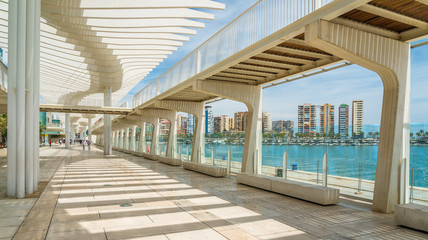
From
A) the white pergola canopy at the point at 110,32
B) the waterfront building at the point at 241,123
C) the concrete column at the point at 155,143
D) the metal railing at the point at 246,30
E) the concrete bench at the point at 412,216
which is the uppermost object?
the white pergola canopy at the point at 110,32

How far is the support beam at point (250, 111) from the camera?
15164 mm

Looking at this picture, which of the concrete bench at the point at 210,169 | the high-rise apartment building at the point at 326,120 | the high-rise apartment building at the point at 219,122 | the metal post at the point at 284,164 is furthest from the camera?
the high-rise apartment building at the point at 219,122

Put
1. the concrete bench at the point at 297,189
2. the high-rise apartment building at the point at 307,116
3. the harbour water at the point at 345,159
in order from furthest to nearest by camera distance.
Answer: the high-rise apartment building at the point at 307,116, the concrete bench at the point at 297,189, the harbour water at the point at 345,159

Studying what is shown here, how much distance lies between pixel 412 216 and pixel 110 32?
14.7 meters

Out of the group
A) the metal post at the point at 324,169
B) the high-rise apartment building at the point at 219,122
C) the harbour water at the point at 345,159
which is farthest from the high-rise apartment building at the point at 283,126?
the high-rise apartment building at the point at 219,122

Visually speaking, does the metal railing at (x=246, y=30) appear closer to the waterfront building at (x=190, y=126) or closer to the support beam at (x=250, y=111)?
the support beam at (x=250, y=111)

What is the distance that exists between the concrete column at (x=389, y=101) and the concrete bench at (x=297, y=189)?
111cm

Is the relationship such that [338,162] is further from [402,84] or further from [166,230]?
[166,230]

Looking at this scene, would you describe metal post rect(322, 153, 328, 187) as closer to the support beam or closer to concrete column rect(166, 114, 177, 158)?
the support beam

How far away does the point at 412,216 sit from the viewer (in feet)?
21.1

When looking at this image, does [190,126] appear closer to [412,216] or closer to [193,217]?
[193,217]

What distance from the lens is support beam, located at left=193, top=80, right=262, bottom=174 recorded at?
1516 centimetres

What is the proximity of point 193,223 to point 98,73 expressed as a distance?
2358 cm

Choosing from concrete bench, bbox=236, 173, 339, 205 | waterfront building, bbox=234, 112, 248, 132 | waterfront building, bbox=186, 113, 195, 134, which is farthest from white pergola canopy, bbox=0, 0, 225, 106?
waterfront building, bbox=186, 113, 195, 134
